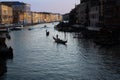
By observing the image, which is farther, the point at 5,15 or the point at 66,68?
the point at 5,15

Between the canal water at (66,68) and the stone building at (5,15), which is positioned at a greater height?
the stone building at (5,15)

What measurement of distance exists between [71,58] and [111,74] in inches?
540

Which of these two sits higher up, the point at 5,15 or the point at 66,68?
the point at 5,15

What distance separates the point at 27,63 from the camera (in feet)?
147

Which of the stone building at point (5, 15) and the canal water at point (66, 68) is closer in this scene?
the canal water at point (66, 68)

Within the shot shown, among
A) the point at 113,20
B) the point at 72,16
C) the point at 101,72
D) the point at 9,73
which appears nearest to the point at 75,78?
the point at 101,72

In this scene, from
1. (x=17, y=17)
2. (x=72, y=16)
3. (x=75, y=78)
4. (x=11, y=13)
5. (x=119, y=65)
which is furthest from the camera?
(x=17, y=17)

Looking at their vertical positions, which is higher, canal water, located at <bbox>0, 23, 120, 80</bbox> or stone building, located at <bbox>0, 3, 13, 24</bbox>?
stone building, located at <bbox>0, 3, 13, 24</bbox>

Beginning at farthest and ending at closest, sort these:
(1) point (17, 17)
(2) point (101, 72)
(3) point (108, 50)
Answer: (1) point (17, 17)
(3) point (108, 50)
(2) point (101, 72)

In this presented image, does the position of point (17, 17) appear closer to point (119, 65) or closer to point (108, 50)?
point (108, 50)

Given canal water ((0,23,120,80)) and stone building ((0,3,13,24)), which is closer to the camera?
canal water ((0,23,120,80))

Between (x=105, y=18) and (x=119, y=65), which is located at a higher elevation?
(x=105, y=18)

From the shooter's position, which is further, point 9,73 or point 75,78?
point 9,73

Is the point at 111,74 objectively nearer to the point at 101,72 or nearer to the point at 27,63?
the point at 101,72
